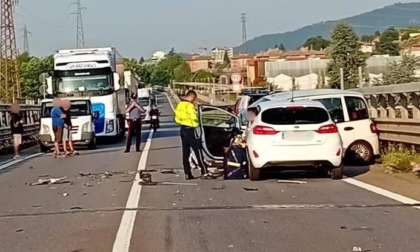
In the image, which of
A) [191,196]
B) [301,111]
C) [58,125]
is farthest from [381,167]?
[58,125]

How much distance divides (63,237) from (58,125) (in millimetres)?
16137

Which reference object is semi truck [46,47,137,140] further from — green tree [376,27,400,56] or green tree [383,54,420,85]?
green tree [376,27,400,56]

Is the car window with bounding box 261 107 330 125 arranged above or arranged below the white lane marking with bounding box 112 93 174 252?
above

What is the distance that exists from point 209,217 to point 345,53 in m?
54.7

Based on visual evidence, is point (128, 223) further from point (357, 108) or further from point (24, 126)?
point (24, 126)

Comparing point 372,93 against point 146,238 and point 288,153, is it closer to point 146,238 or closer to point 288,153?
→ point 288,153

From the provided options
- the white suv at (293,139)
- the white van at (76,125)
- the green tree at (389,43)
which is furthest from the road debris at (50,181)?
the green tree at (389,43)

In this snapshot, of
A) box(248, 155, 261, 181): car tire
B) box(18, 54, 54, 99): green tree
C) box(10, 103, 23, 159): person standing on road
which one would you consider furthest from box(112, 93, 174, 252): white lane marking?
box(18, 54, 54, 99): green tree

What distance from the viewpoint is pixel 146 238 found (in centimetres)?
999

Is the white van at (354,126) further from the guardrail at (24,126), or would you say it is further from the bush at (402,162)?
the guardrail at (24,126)

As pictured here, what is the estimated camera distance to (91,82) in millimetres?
34250

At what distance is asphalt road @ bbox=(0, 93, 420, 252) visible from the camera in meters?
9.60

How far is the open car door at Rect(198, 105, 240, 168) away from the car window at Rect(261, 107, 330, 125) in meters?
1.84

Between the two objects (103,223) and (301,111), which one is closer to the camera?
(103,223)
